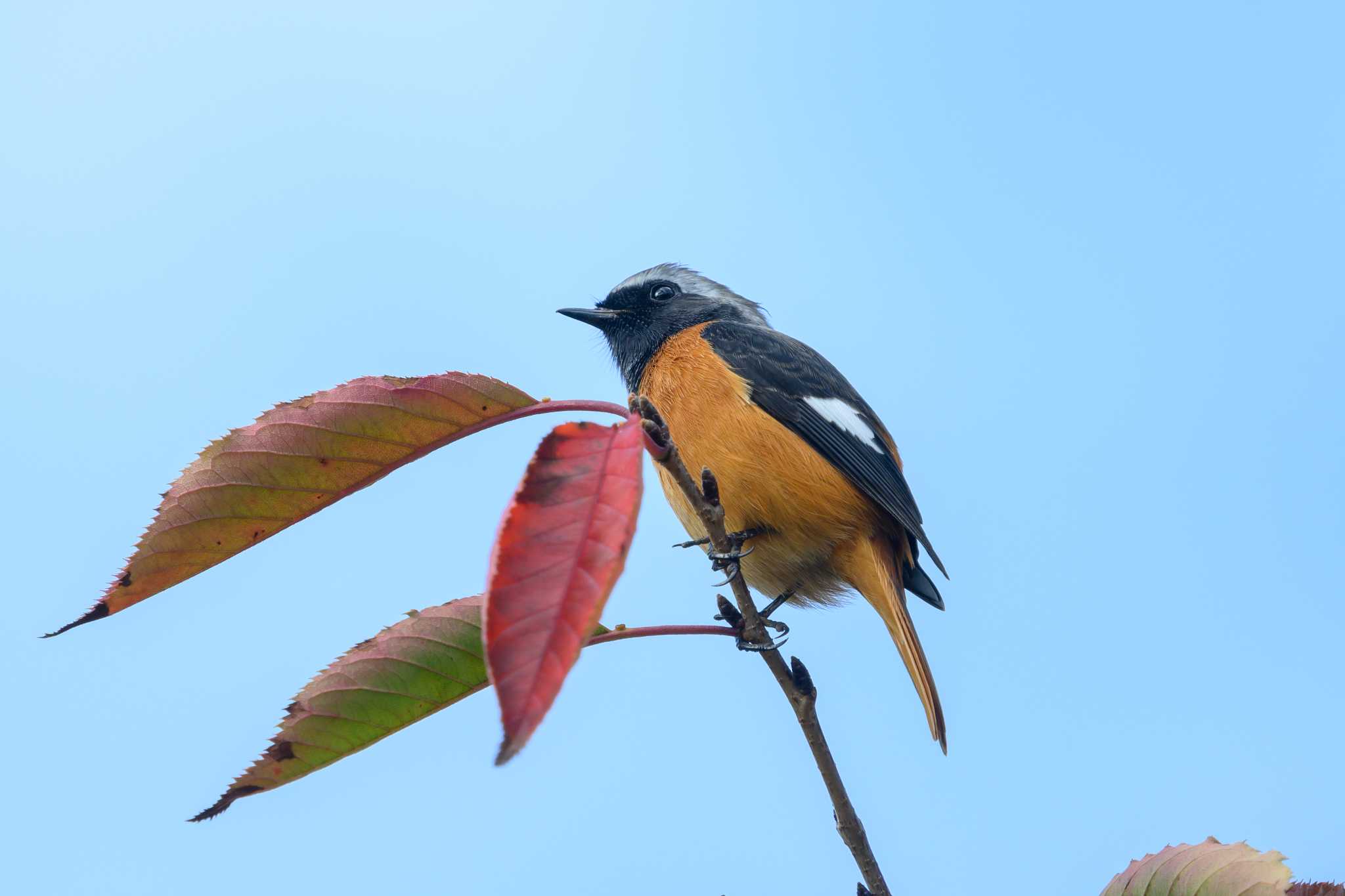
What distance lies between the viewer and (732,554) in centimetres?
194

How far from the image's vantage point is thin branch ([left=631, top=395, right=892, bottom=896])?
1649mm

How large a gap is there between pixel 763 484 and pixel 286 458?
7.06ft

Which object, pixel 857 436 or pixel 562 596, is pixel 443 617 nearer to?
pixel 562 596

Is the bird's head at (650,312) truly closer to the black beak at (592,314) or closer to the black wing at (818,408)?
the black beak at (592,314)

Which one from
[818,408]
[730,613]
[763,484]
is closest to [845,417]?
[818,408]

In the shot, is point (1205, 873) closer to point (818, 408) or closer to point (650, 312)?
point (818, 408)

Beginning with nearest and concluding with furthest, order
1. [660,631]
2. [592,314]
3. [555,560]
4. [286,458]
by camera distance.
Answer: [555,560] < [286,458] < [660,631] < [592,314]

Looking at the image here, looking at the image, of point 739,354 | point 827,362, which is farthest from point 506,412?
point 827,362

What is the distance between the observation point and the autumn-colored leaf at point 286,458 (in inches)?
64.9

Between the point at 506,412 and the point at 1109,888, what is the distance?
124 cm

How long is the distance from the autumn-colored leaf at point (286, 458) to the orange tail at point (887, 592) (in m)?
2.10

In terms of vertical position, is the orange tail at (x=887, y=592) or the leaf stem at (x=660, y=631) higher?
the orange tail at (x=887, y=592)

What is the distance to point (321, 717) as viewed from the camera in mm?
1782

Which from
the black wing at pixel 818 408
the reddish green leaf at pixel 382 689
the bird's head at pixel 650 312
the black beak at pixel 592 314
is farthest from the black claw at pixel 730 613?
the black beak at pixel 592 314
